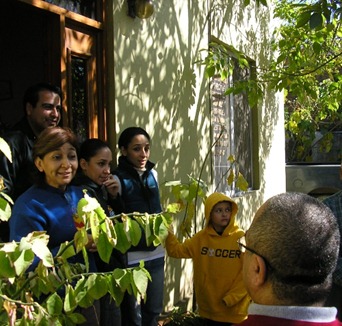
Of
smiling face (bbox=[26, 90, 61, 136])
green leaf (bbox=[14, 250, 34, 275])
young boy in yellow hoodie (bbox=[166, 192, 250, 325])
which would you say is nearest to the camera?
green leaf (bbox=[14, 250, 34, 275])

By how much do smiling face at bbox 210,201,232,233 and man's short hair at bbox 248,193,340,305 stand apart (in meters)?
2.86

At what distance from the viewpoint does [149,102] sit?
17.7ft

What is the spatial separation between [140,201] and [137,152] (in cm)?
36

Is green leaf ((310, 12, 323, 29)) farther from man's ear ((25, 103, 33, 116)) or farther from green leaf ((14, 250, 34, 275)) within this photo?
green leaf ((14, 250, 34, 275))

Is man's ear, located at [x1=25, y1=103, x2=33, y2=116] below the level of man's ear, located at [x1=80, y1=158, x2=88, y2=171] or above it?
above

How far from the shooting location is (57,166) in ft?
10.2

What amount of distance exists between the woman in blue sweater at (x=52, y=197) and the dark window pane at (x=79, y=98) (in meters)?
1.42

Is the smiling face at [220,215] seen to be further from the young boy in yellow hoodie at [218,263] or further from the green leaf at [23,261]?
the green leaf at [23,261]

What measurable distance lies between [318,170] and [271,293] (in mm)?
10580

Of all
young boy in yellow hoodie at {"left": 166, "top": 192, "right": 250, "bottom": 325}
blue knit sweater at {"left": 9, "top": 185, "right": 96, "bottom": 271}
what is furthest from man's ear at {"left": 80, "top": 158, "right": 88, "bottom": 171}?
young boy in yellow hoodie at {"left": 166, "top": 192, "right": 250, "bottom": 325}

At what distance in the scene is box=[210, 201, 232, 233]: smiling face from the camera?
456 centimetres

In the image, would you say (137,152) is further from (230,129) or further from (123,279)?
(230,129)

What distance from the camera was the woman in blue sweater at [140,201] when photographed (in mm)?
4023

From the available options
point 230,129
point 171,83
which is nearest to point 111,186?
point 171,83
